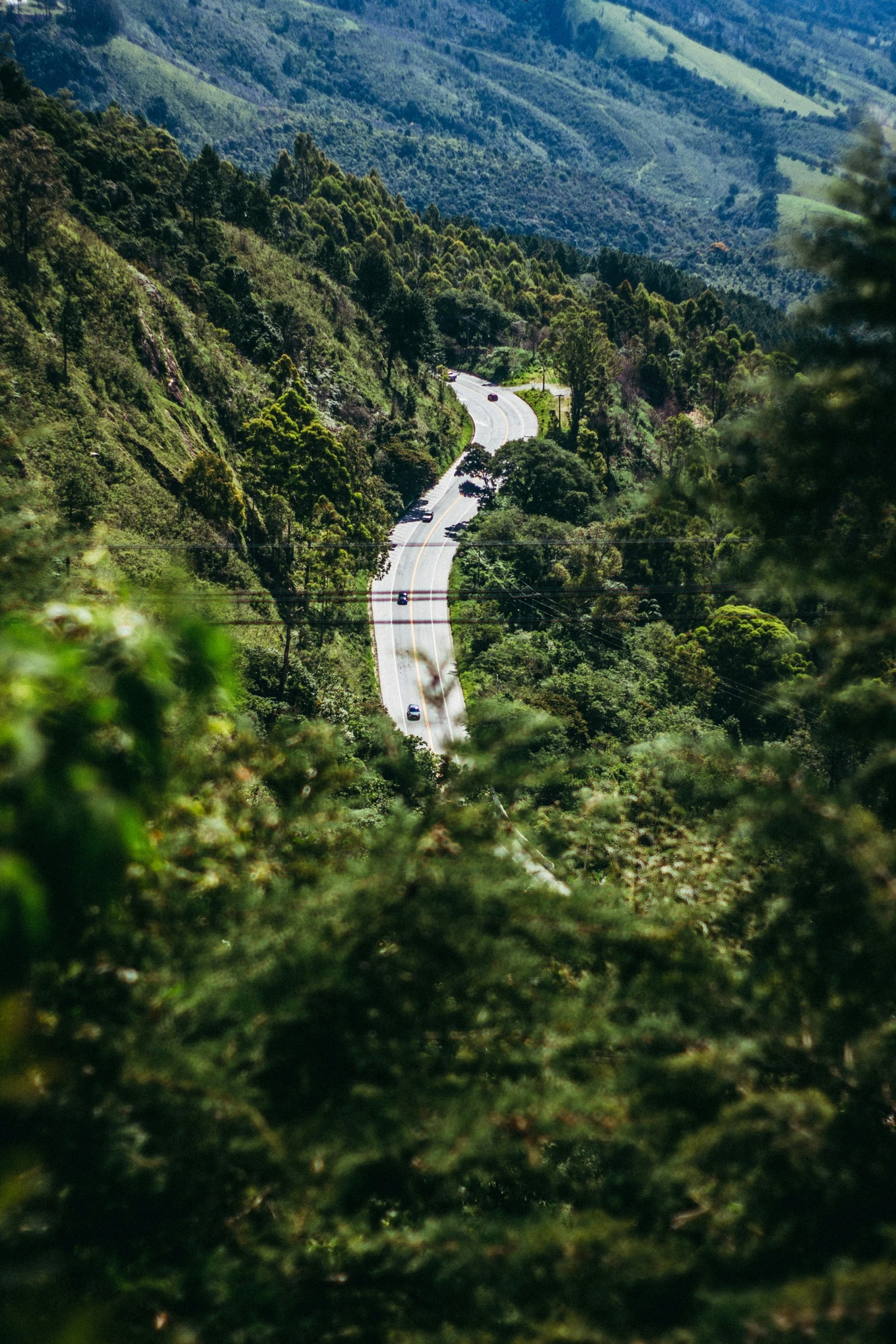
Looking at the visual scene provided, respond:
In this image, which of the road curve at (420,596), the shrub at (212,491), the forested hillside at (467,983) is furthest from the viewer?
the road curve at (420,596)

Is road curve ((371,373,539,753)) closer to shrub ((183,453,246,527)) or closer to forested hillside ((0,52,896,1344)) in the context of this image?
shrub ((183,453,246,527))

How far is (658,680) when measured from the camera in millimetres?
33531

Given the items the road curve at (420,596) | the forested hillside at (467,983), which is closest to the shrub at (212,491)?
the road curve at (420,596)

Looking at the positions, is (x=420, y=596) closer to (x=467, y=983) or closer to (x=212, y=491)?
(x=212, y=491)

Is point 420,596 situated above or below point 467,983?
below

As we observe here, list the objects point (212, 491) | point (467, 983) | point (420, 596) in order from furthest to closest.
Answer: point (420, 596) → point (212, 491) → point (467, 983)

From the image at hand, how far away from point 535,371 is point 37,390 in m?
58.9

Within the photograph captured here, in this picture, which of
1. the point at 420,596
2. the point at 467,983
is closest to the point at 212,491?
the point at 420,596

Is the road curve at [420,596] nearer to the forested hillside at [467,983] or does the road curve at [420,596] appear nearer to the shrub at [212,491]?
the shrub at [212,491]

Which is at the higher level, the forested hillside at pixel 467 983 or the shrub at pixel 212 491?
the forested hillside at pixel 467 983

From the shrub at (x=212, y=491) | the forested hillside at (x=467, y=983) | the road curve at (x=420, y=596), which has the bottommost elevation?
the road curve at (x=420, y=596)

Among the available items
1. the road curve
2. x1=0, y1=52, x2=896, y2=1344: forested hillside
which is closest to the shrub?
the road curve

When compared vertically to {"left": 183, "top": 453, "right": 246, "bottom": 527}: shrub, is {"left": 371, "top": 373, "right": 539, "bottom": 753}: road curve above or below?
below

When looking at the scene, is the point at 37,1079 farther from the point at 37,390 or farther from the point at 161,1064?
the point at 37,390
